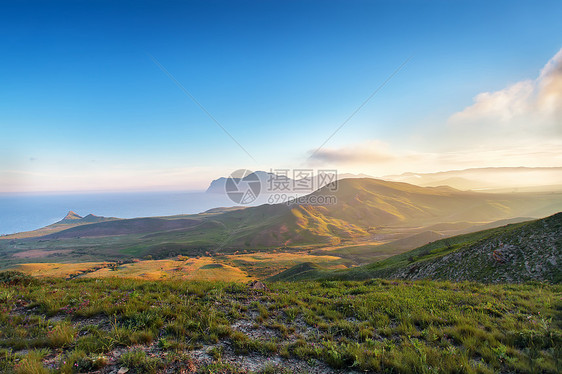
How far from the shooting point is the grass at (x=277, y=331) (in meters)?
6.10

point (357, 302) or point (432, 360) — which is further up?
point (432, 360)

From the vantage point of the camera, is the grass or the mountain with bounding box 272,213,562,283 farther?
the mountain with bounding box 272,213,562,283

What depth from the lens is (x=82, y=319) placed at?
30.0 ft

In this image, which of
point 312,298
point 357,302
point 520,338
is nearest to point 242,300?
point 312,298

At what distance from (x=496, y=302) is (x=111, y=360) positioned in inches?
649

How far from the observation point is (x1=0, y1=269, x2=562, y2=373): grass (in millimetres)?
6102

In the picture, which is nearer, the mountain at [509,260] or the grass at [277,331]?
the grass at [277,331]

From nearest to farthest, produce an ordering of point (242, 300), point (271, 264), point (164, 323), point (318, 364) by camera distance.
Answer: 1. point (318, 364)
2. point (164, 323)
3. point (242, 300)
4. point (271, 264)

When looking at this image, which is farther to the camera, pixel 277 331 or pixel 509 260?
pixel 509 260

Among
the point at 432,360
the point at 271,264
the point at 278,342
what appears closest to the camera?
the point at 432,360

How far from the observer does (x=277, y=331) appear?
891 centimetres

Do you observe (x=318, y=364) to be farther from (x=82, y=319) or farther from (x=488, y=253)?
(x=488, y=253)

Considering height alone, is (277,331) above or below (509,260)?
above

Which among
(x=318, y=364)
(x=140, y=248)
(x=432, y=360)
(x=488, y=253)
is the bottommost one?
(x=140, y=248)
